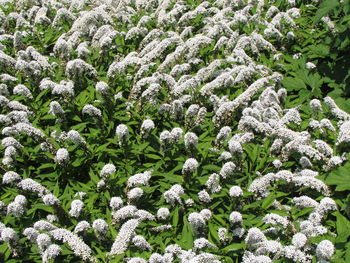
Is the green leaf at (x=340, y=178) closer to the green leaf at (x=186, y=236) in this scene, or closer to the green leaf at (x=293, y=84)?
the green leaf at (x=186, y=236)

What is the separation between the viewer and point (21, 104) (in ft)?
18.8

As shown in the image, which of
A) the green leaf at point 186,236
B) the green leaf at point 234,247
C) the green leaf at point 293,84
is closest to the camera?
the green leaf at point 234,247

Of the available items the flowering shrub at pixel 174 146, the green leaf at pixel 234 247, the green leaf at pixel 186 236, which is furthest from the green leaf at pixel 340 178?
the green leaf at pixel 186 236

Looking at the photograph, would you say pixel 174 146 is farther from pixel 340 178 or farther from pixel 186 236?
pixel 340 178

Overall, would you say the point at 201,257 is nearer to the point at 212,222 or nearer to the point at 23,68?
the point at 212,222

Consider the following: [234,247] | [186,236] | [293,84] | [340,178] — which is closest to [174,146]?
[186,236]

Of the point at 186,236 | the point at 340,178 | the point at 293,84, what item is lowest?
the point at 186,236

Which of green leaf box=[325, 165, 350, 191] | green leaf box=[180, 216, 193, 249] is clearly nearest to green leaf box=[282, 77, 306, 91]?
green leaf box=[325, 165, 350, 191]

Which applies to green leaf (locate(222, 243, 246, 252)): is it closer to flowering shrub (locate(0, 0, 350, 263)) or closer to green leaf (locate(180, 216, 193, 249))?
flowering shrub (locate(0, 0, 350, 263))

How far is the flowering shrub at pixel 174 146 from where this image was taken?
4148 mm

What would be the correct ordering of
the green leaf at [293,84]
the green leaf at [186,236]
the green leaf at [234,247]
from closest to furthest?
the green leaf at [234,247] → the green leaf at [186,236] → the green leaf at [293,84]

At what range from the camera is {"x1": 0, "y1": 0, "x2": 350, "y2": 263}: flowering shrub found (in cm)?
415

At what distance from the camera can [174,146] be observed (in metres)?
5.22

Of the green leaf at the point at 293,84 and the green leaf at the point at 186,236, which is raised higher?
the green leaf at the point at 293,84
